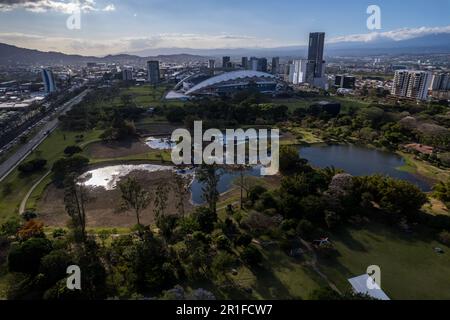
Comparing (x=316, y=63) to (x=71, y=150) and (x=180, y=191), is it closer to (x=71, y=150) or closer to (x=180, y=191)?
(x=71, y=150)

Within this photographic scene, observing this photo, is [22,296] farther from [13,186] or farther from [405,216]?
[405,216]

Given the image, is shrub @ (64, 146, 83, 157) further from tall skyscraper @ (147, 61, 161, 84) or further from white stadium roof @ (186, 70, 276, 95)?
tall skyscraper @ (147, 61, 161, 84)

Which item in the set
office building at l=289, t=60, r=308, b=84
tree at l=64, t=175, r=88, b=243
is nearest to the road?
tree at l=64, t=175, r=88, b=243

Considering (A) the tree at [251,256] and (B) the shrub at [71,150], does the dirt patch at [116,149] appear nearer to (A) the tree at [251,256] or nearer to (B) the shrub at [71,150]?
(B) the shrub at [71,150]

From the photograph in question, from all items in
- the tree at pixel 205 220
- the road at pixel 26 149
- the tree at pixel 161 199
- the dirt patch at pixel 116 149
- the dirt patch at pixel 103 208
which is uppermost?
the tree at pixel 161 199

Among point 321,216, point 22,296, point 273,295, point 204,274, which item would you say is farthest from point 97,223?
point 321,216

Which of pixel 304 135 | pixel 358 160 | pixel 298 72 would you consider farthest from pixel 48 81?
pixel 358 160

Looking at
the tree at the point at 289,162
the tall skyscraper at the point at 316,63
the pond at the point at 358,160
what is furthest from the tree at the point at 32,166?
the tall skyscraper at the point at 316,63
